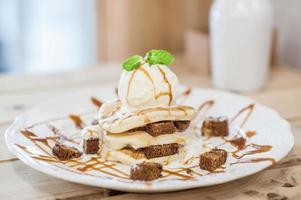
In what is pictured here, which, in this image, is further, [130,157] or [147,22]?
[147,22]

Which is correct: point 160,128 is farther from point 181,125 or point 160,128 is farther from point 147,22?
point 147,22

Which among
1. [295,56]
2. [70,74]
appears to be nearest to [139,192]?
[70,74]

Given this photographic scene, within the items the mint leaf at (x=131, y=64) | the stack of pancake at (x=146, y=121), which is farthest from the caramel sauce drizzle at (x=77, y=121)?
the mint leaf at (x=131, y=64)

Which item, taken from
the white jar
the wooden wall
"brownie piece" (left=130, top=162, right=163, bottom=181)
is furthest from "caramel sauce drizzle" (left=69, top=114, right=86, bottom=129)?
the wooden wall

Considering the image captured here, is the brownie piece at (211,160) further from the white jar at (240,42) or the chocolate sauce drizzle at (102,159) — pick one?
the white jar at (240,42)

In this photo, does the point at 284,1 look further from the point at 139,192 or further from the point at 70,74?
the point at 139,192

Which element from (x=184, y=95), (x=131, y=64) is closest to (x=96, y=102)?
(x=184, y=95)
